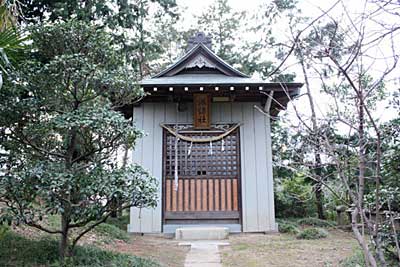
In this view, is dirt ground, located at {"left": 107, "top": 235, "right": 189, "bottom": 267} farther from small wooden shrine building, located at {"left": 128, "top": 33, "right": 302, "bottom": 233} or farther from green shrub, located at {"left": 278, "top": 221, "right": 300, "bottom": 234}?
green shrub, located at {"left": 278, "top": 221, "right": 300, "bottom": 234}

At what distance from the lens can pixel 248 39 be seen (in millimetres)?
13578

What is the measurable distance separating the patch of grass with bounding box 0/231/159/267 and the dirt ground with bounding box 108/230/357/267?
0.63m

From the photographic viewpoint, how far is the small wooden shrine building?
7113 millimetres

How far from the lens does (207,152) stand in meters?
7.45

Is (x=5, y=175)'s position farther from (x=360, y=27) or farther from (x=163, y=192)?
(x=163, y=192)

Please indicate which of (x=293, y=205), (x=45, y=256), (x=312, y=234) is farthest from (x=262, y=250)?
(x=293, y=205)

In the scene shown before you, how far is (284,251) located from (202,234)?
1.89 metres

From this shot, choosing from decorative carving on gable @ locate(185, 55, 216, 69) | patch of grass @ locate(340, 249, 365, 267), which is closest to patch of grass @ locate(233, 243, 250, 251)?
patch of grass @ locate(340, 249, 365, 267)

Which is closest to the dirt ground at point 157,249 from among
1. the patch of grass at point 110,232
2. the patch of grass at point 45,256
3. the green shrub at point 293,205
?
the patch of grass at point 110,232

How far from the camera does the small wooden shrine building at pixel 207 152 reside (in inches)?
280

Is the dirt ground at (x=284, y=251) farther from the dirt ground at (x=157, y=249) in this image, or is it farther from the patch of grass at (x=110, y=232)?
the patch of grass at (x=110, y=232)

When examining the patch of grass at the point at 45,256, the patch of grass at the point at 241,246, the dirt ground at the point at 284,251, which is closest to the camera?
the patch of grass at the point at 45,256

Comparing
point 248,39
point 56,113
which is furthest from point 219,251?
point 248,39

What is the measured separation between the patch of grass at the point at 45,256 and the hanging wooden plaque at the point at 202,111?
3.78m
